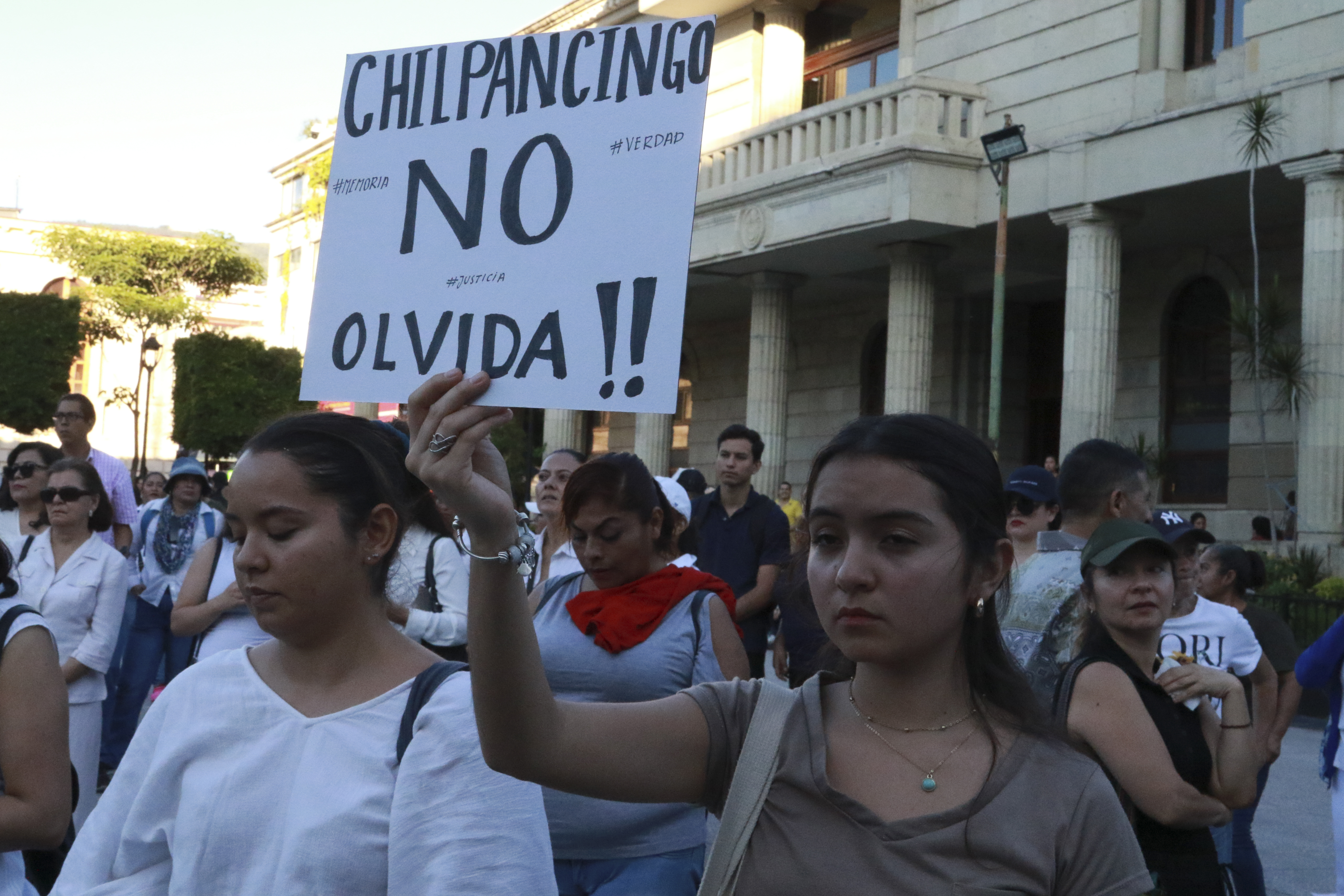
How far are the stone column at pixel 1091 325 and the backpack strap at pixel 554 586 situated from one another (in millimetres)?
15023

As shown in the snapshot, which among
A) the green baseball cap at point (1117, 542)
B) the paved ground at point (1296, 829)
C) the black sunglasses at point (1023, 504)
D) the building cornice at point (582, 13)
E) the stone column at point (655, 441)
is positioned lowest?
the paved ground at point (1296, 829)

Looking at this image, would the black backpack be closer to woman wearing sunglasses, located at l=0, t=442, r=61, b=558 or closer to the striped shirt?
woman wearing sunglasses, located at l=0, t=442, r=61, b=558

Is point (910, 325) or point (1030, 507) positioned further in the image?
point (910, 325)

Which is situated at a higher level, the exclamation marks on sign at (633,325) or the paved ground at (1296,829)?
the exclamation marks on sign at (633,325)

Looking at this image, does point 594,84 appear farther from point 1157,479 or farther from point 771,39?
point 771,39

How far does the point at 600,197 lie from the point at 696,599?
2097mm

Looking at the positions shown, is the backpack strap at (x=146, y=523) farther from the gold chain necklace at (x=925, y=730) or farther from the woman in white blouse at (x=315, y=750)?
the gold chain necklace at (x=925, y=730)

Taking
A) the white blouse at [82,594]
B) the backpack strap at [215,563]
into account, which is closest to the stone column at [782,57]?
the white blouse at [82,594]

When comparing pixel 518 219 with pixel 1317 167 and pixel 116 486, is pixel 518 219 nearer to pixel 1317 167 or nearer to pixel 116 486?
pixel 116 486

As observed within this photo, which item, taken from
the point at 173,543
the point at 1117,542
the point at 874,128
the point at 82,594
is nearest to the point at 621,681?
the point at 1117,542

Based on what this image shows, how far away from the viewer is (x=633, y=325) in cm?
245

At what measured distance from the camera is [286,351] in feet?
150

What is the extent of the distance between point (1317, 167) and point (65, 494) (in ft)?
45.3

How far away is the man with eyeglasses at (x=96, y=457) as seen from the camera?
943 centimetres
